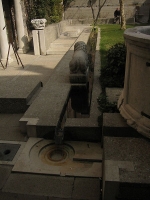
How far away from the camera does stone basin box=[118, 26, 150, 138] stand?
3.18 metres

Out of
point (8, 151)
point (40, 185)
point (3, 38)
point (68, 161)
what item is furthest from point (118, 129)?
point (3, 38)

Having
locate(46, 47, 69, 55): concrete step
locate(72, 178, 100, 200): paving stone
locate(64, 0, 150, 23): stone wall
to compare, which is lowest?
locate(72, 178, 100, 200): paving stone

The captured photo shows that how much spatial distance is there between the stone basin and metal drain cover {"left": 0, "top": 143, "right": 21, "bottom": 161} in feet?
7.21

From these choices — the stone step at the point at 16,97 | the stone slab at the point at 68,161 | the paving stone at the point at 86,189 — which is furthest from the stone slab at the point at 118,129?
the stone step at the point at 16,97

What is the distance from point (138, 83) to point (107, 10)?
30.0 meters

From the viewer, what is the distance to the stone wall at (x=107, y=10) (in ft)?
97.8

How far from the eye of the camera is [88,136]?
14.4 ft

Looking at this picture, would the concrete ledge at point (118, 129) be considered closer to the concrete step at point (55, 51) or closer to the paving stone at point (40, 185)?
the paving stone at point (40, 185)

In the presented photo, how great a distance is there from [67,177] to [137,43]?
2.35 m

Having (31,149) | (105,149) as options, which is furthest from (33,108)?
(105,149)

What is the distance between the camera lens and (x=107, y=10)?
101ft

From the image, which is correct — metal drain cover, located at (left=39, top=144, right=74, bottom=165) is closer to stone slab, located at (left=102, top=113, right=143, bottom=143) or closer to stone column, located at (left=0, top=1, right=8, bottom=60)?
stone slab, located at (left=102, top=113, right=143, bottom=143)

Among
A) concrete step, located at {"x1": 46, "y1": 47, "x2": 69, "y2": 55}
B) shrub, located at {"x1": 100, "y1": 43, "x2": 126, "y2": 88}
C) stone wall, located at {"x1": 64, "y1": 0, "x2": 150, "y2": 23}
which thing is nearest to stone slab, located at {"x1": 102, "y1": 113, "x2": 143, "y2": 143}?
shrub, located at {"x1": 100, "y1": 43, "x2": 126, "y2": 88}

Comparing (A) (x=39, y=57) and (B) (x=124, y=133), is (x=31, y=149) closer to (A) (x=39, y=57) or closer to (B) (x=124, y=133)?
(B) (x=124, y=133)
